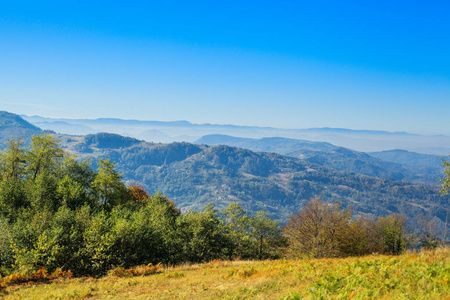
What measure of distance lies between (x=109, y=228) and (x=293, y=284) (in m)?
23.5

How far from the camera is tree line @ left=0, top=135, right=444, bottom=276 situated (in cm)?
2686

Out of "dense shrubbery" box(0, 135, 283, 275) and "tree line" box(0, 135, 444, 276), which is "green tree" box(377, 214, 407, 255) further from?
"dense shrubbery" box(0, 135, 283, 275)

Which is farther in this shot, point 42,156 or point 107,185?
point 107,185

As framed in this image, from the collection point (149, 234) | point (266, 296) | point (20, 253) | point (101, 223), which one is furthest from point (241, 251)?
point (266, 296)

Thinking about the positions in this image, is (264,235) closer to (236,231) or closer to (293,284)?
(236,231)

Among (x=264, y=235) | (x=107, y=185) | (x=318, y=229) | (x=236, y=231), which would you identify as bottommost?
(x=264, y=235)

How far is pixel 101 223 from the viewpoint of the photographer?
29156 mm

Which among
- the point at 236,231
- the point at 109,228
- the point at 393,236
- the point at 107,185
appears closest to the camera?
the point at 109,228

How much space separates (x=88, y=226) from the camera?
99.9 ft

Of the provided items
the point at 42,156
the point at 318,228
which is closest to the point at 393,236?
the point at 318,228

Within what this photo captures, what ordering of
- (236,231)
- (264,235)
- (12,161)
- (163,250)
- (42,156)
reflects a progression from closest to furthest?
(163,250) < (12,161) < (42,156) < (236,231) < (264,235)

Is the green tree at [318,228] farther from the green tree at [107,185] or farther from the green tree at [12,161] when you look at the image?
the green tree at [12,161]

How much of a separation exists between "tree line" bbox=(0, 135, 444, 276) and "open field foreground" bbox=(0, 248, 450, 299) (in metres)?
5.23

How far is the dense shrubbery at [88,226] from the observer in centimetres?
2664
